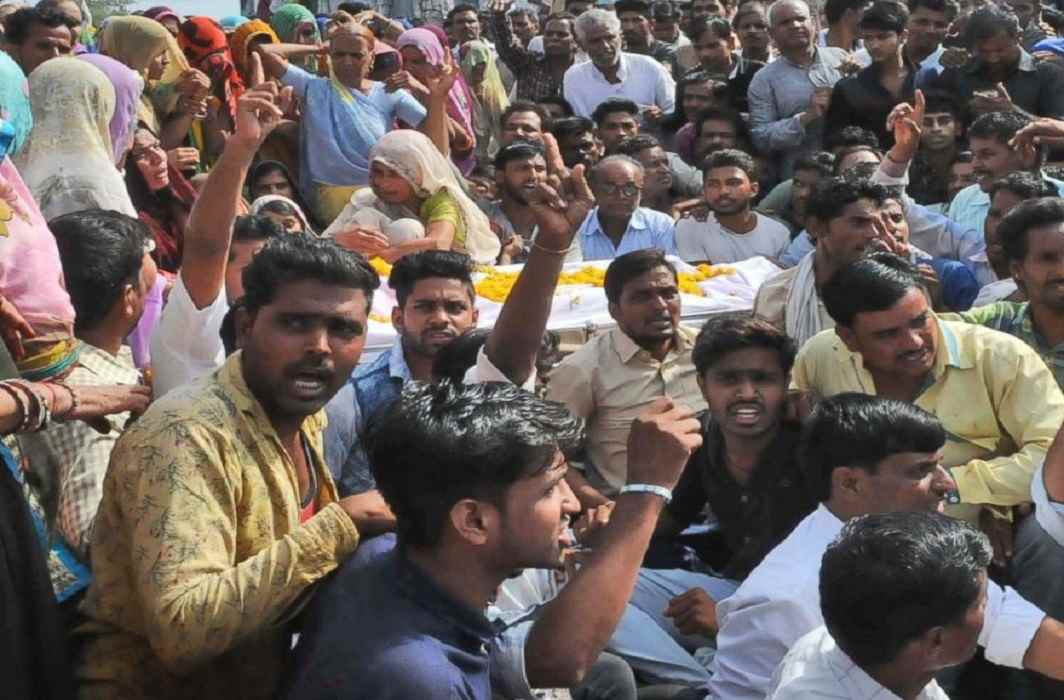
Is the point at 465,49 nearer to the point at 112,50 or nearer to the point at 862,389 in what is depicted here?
the point at 112,50

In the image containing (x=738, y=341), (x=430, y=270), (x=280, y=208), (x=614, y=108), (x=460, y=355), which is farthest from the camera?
(x=614, y=108)

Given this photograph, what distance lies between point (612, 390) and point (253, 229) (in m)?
1.40

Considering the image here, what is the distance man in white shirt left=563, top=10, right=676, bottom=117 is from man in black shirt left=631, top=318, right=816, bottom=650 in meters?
5.61

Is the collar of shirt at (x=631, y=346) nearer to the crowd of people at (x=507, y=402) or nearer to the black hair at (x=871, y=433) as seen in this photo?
the crowd of people at (x=507, y=402)

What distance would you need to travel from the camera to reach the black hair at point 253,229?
532 cm

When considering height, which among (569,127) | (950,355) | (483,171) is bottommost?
(483,171)

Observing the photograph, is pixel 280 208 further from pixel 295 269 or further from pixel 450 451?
pixel 450 451

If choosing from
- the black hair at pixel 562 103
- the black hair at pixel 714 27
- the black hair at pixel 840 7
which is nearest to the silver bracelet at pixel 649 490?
the black hair at pixel 562 103

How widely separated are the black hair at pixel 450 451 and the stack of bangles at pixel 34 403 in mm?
588

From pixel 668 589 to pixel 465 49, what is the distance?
6.95 meters

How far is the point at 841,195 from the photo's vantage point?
5.33 meters

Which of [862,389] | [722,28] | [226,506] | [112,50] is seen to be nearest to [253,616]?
[226,506]

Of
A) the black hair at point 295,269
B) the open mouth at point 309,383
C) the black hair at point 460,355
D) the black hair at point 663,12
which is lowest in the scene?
the black hair at point 663,12

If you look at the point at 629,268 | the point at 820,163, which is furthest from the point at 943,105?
the point at 629,268
